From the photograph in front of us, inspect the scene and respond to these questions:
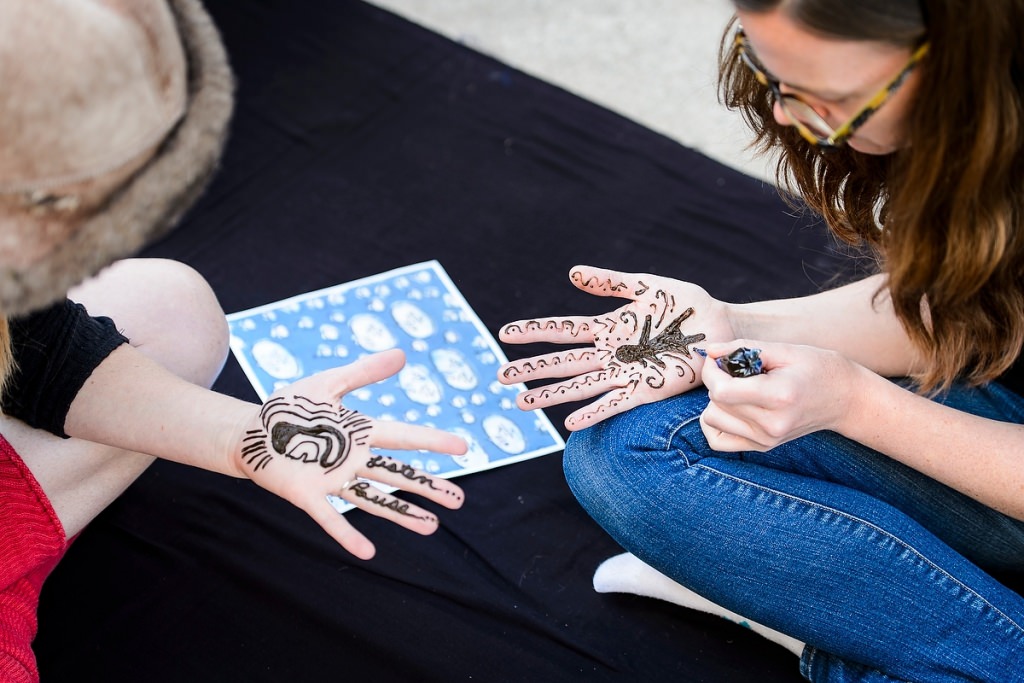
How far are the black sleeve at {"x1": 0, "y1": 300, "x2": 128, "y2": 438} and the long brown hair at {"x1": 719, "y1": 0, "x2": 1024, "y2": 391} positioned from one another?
822mm

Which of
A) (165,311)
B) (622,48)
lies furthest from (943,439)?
(622,48)

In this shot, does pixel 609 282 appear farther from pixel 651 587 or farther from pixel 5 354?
pixel 5 354

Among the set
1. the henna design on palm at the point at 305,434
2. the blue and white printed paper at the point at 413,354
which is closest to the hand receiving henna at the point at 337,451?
the henna design on palm at the point at 305,434

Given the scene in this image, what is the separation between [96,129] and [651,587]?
3.13 ft

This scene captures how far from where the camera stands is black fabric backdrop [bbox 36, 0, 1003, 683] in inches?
55.1

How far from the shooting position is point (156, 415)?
3.99 ft

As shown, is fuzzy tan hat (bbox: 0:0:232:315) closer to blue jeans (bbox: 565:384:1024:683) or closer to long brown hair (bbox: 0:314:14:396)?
long brown hair (bbox: 0:314:14:396)

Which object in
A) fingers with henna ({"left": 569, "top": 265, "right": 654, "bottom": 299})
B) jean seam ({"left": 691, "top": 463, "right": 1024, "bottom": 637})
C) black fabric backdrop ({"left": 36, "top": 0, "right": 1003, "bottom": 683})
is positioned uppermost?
fingers with henna ({"left": 569, "top": 265, "right": 654, "bottom": 299})

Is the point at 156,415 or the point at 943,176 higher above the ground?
the point at 943,176

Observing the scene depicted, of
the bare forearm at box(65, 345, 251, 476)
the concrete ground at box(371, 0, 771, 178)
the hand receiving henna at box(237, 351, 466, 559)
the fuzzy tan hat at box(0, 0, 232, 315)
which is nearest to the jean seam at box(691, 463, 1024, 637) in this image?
the hand receiving henna at box(237, 351, 466, 559)

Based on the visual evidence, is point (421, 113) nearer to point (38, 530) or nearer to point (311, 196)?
point (311, 196)

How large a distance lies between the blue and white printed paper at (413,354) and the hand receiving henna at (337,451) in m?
0.43

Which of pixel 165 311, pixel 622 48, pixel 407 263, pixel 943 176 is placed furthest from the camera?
pixel 622 48

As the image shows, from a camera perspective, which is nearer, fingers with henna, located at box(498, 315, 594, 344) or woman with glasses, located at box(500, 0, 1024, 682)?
woman with glasses, located at box(500, 0, 1024, 682)
